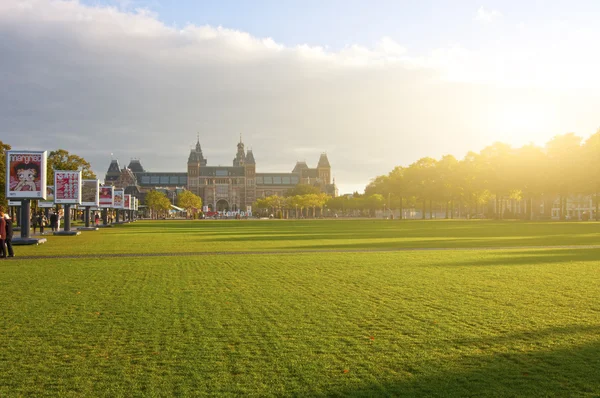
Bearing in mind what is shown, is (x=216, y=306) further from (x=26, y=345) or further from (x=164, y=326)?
(x=26, y=345)

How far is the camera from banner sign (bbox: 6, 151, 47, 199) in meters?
29.9

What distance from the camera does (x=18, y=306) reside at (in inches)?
426

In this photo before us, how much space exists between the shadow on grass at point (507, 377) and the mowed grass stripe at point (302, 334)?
0.8 inches

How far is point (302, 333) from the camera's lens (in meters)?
8.46

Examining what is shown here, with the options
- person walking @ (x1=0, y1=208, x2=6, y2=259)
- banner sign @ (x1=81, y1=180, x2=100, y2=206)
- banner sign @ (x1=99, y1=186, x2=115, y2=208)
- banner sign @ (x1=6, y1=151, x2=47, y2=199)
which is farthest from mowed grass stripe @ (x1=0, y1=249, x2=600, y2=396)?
banner sign @ (x1=99, y1=186, x2=115, y2=208)

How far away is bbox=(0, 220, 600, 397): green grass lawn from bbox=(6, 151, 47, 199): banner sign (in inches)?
598

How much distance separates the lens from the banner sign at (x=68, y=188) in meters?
41.8

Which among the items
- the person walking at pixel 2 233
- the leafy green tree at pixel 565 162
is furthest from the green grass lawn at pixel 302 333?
the leafy green tree at pixel 565 162

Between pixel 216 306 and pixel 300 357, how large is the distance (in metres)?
3.92

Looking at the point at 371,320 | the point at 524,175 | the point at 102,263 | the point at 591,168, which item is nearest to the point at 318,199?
the point at 524,175

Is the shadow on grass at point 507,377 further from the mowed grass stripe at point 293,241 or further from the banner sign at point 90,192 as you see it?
the banner sign at point 90,192

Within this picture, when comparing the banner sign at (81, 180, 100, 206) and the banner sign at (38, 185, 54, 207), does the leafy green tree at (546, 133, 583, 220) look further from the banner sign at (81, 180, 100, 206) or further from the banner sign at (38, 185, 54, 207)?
the banner sign at (38, 185, 54, 207)

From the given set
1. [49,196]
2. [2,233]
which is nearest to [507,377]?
[2,233]

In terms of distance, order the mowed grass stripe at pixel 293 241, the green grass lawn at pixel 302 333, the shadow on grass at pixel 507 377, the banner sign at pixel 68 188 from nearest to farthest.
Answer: the shadow on grass at pixel 507 377
the green grass lawn at pixel 302 333
the mowed grass stripe at pixel 293 241
the banner sign at pixel 68 188
